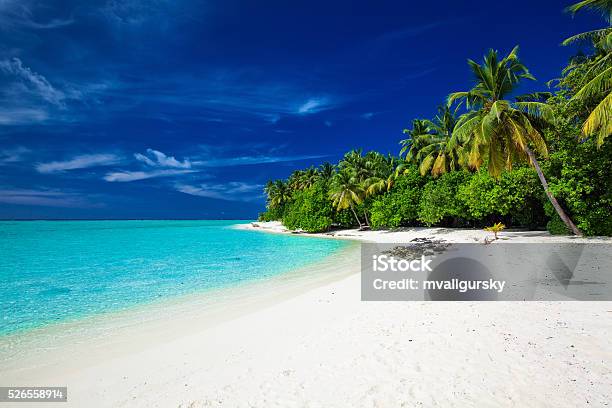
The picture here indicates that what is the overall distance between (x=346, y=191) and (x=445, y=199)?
1337 cm

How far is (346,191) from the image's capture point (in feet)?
124

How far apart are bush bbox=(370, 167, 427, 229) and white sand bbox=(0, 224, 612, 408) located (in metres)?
25.5

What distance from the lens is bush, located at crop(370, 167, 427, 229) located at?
104 ft

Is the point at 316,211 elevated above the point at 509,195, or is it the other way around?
the point at 509,195

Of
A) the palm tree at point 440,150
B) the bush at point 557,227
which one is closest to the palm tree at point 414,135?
the palm tree at point 440,150

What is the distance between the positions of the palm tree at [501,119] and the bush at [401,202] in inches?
583

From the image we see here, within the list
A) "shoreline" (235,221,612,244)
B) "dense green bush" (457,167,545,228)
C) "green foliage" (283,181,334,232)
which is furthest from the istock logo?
"green foliage" (283,181,334,232)

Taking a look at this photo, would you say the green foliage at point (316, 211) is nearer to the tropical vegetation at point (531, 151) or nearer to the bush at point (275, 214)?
the tropical vegetation at point (531, 151)

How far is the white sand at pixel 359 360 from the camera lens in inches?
146

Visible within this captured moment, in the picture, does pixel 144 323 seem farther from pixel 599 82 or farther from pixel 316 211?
pixel 316 211

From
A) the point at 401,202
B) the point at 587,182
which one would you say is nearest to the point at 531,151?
the point at 587,182

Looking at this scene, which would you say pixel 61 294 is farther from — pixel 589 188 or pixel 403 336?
pixel 589 188

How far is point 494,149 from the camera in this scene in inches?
620

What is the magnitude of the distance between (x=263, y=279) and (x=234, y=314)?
16.1 feet
